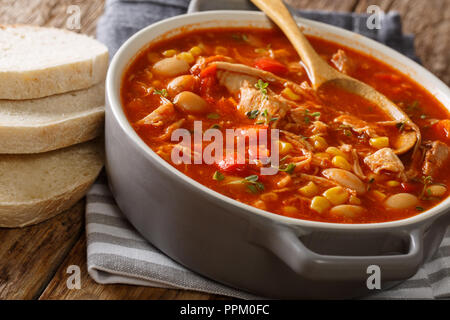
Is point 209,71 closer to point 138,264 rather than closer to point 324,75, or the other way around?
point 324,75

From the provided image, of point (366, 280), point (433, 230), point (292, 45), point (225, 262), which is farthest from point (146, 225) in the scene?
point (292, 45)

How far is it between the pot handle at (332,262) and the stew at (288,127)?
291 mm

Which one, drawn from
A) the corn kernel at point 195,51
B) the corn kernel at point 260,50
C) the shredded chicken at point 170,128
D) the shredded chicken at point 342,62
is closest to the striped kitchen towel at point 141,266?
the shredded chicken at point 170,128

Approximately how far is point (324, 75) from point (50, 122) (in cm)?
165

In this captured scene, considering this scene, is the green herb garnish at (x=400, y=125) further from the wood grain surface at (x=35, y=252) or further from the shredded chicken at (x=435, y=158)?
the wood grain surface at (x=35, y=252)

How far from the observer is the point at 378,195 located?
2863mm

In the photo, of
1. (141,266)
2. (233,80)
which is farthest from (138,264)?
(233,80)

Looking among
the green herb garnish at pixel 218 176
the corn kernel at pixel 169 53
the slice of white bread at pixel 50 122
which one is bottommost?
the slice of white bread at pixel 50 122

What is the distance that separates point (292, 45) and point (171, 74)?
994 millimetres

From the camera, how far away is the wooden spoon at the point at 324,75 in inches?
128

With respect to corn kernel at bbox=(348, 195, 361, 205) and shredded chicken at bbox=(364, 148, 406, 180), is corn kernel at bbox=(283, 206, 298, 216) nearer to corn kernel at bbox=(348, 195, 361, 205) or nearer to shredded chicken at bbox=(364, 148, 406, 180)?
corn kernel at bbox=(348, 195, 361, 205)

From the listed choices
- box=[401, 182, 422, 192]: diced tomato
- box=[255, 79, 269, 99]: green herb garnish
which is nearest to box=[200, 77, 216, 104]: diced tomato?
box=[255, 79, 269, 99]: green herb garnish

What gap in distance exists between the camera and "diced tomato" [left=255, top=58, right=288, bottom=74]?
142 inches

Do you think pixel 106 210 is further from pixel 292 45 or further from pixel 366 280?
pixel 292 45
